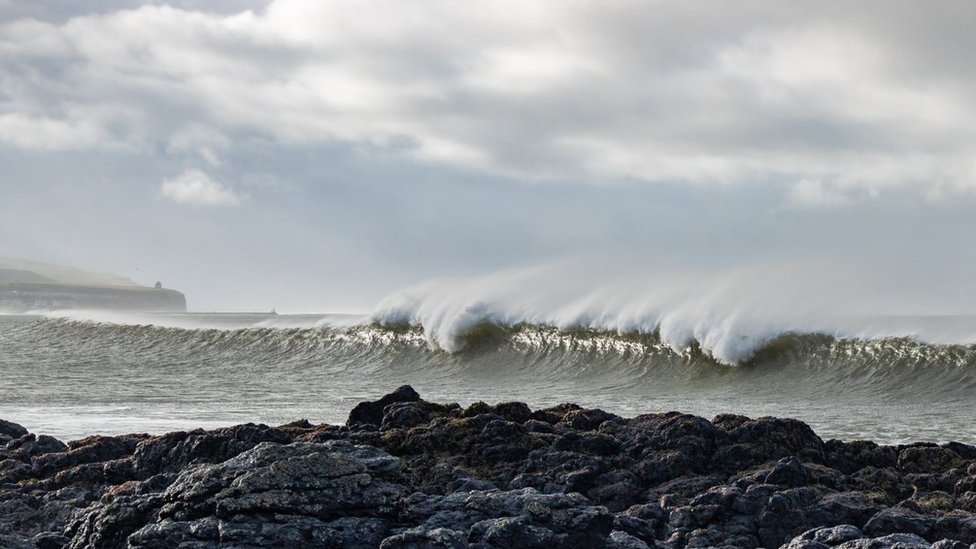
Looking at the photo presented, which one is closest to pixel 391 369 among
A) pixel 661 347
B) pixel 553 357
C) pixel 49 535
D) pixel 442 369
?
pixel 442 369

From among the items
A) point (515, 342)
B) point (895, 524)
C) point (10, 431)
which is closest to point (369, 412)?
point (10, 431)

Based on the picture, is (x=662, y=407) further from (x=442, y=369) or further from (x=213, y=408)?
(x=442, y=369)

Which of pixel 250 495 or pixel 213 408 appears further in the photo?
pixel 213 408

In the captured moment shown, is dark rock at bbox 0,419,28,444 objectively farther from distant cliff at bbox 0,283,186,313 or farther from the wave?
distant cliff at bbox 0,283,186,313

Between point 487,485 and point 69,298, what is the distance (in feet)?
606

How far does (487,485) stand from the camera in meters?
8.55

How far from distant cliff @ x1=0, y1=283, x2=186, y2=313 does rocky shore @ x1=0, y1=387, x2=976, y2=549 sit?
168749 mm

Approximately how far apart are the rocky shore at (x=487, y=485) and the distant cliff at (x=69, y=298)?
554ft

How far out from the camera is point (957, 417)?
1830cm

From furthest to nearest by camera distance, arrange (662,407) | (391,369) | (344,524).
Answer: (391,369)
(662,407)
(344,524)

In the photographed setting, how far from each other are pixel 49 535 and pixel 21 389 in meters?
19.7

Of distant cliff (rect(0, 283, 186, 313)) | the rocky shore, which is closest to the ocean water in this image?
the rocky shore

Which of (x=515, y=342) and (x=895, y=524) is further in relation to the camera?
(x=515, y=342)

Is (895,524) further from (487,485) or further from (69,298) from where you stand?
(69,298)
